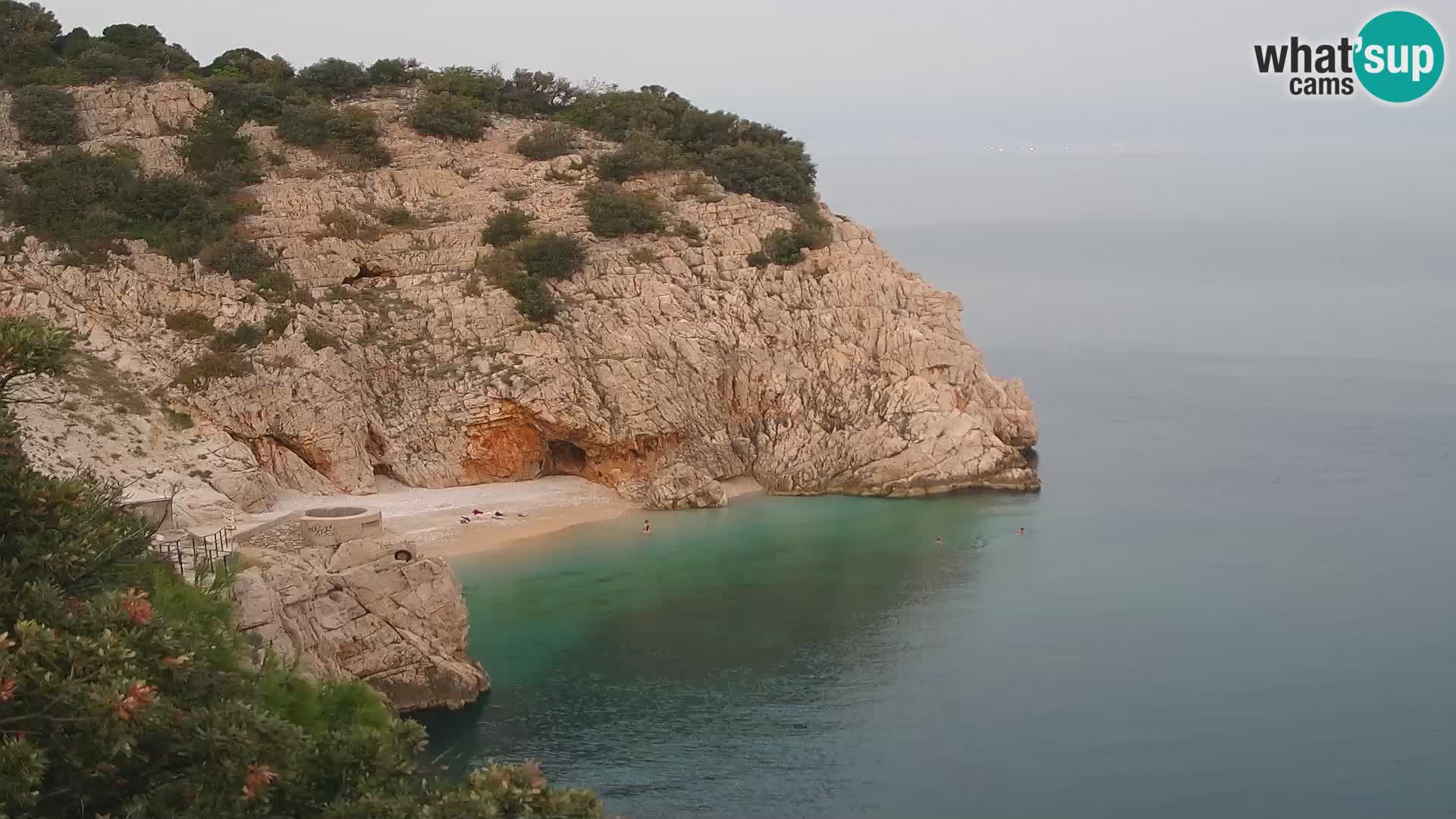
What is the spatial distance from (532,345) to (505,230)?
4.13 metres

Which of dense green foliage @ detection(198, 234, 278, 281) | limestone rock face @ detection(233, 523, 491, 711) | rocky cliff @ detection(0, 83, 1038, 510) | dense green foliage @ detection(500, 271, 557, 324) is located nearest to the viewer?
limestone rock face @ detection(233, 523, 491, 711)

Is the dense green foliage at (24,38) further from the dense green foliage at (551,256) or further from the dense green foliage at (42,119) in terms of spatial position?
the dense green foliage at (551,256)

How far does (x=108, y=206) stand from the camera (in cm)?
4012

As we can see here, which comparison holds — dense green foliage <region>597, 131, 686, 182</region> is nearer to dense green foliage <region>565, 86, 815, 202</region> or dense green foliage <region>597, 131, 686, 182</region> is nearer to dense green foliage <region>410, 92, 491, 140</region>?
dense green foliage <region>565, 86, 815, 202</region>

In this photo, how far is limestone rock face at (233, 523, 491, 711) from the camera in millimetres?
24516

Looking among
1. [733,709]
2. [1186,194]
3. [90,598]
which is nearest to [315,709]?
[90,598]

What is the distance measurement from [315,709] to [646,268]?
2797 centimetres

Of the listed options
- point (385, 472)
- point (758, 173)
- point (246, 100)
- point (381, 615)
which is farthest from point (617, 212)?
point (381, 615)

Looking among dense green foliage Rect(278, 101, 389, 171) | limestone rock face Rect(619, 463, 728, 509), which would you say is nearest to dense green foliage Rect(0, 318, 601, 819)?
limestone rock face Rect(619, 463, 728, 509)

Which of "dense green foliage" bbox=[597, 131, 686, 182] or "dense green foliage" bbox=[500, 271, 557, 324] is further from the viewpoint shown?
"dense green foliage" bbox=[597, 131, 686, 182]

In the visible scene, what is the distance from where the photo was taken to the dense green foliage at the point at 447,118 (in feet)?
151

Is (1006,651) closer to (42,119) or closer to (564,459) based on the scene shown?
(564,459)

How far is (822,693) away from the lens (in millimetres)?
27172

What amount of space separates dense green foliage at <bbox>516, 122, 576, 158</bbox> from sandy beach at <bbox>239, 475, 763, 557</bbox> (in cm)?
1093
